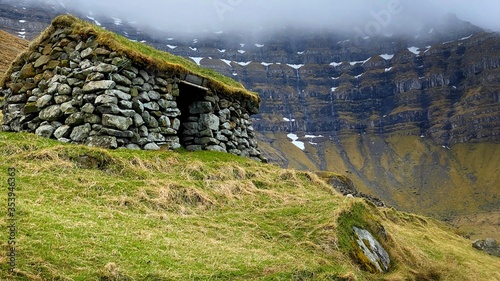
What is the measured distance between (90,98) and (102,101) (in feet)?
1.88

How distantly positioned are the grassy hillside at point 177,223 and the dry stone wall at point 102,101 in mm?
1282

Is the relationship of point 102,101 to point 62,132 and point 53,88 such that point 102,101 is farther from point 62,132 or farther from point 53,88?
point 53,88

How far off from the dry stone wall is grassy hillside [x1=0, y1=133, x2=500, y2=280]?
1.28 m

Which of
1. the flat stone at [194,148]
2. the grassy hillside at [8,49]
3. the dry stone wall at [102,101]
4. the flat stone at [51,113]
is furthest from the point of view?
the grassy hillside at [8,49]

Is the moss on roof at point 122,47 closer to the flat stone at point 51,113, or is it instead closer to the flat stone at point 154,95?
the flat stone at point 154,95

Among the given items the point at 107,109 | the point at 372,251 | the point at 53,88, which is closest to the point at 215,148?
the point at 107,109

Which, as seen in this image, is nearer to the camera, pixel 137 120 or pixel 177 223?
pixel 177 223

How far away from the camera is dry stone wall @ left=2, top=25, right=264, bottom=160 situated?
13.4 metres

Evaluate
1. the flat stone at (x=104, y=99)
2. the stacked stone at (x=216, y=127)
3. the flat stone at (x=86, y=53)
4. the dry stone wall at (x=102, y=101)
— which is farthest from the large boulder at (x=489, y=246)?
the flat stone at (x=86, y=53)

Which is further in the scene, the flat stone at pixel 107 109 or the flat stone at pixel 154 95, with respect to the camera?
the flat stone at pixel 154 95

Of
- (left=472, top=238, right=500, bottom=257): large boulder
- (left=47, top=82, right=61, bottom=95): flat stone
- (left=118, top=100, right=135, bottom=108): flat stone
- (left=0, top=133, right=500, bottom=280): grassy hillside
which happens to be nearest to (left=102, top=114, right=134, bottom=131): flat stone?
(left=118, top=100, right=135, bottom=108): flat stone

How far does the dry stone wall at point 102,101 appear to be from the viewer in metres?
13.4

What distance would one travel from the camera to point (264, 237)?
9.14 meters

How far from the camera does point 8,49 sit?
40875 mm
